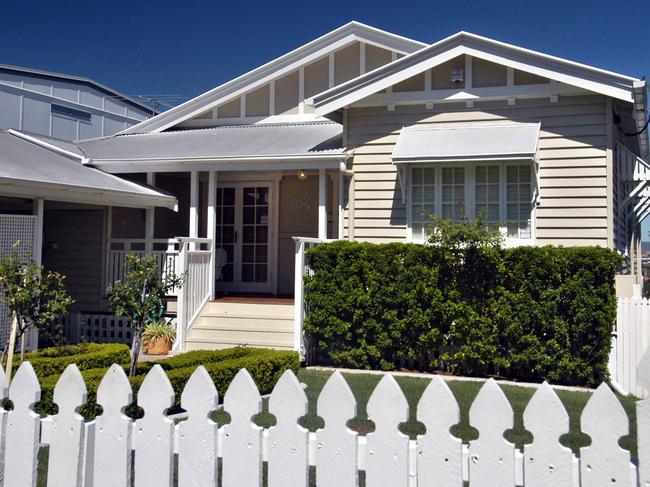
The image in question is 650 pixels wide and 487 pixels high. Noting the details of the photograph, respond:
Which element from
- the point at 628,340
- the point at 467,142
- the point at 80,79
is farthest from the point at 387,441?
the point at 80,79

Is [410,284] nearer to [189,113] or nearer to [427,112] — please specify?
[427,112]

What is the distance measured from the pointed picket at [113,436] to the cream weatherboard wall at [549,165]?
898cm

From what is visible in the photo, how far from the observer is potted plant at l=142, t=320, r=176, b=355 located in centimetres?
1209

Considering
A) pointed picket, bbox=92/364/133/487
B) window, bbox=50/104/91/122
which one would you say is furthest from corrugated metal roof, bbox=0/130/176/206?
window, bbox=50/104/91/122

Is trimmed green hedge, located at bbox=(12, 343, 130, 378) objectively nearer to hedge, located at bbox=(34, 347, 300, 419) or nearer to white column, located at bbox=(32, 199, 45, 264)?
hedge, located at bbox=(34, 347, 300, 419)

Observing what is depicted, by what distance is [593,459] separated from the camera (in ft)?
9.19

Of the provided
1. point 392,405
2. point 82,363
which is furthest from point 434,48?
point 392,405

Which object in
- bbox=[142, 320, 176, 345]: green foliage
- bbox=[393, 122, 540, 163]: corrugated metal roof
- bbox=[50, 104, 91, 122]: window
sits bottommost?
bbox=[142, 320, 176, 345]: green foliage

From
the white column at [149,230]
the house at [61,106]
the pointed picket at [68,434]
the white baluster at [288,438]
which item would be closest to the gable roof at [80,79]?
the house at [61,106]

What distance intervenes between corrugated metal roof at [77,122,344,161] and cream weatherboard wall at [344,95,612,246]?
96 centimetres

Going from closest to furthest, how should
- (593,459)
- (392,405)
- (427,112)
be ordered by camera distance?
(593,459) → (392,405) → (427,112)

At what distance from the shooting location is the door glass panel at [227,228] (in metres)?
16.2

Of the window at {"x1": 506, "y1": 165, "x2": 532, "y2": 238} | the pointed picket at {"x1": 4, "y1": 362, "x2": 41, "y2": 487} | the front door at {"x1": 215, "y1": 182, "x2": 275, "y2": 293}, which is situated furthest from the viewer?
the front door at {"x1": 215, "y1": 182, "x2": 275, "y2": 293}

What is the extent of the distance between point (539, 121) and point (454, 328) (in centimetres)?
408
